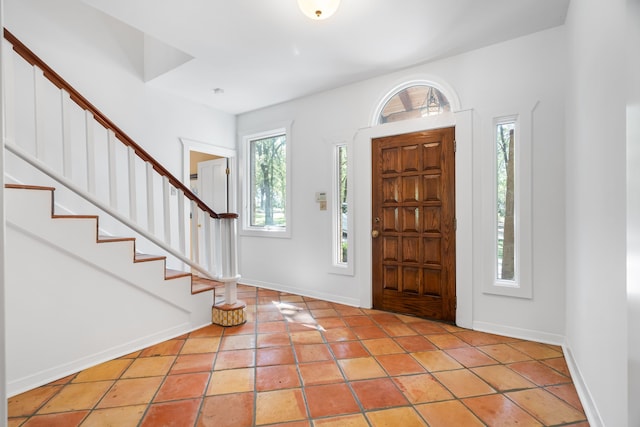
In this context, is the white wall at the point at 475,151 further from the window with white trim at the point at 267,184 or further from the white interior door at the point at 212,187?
the white interior door at the point at 212,187

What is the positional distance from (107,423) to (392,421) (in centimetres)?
155

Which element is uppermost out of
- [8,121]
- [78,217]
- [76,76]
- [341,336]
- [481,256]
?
[76,76]

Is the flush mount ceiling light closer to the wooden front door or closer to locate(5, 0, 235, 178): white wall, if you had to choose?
the wooden front door

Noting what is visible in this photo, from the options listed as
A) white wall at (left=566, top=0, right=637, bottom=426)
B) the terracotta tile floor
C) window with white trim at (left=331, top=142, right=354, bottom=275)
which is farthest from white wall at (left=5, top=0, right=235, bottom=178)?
white wall at (left=566, top=0, right=637, bottom=426)

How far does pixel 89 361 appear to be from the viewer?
229 cm

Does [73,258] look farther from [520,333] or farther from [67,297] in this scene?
A: [520,333]

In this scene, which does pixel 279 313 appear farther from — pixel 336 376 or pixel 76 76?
pixel 76 76

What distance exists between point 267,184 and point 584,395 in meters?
4.10

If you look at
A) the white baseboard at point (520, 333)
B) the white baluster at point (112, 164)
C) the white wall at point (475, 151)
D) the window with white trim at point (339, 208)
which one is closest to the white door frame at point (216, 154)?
the white wall at point (475, 151)

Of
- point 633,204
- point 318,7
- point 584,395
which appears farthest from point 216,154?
point 584,395

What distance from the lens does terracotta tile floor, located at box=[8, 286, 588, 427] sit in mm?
1741

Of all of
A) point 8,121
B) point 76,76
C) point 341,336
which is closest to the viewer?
point 8,121

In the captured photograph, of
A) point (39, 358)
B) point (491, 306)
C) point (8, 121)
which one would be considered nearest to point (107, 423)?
point (39, 358)

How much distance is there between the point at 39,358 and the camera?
205cm
